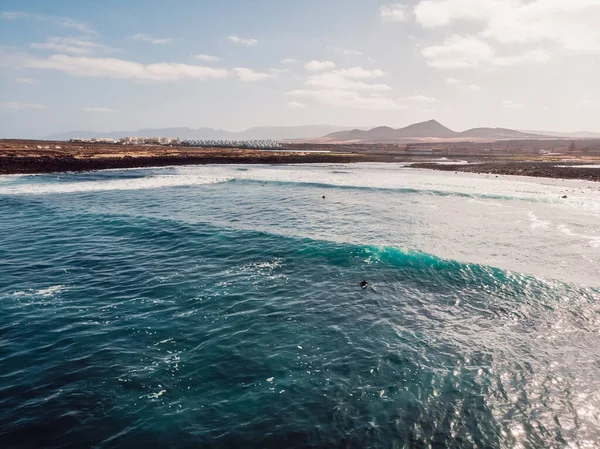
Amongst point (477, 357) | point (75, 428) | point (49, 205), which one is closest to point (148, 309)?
point (75, 428)

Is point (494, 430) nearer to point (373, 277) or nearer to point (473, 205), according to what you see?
point (373, 277)

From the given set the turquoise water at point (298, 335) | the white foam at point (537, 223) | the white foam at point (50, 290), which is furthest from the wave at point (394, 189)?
the white foam at point (50, 290)

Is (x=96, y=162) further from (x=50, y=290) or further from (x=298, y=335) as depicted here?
(x=298, y=335)

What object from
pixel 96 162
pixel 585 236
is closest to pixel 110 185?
pixel 96 162

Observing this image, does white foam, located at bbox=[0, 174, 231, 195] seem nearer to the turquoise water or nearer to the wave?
the wave

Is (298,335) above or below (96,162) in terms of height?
below

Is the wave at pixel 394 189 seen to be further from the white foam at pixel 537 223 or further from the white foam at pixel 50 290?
the white foam at pixel 50 290
